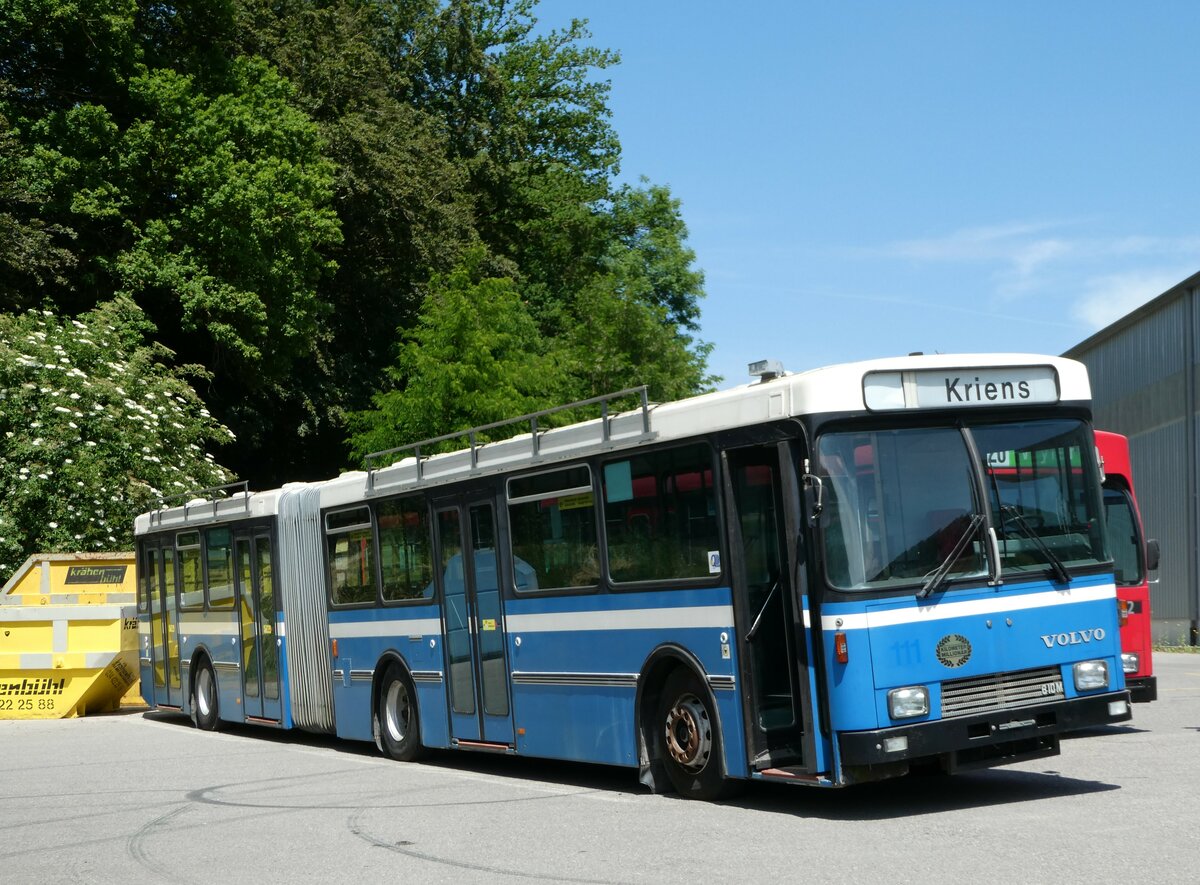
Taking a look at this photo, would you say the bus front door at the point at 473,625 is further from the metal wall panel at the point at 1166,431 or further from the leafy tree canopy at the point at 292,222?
the metal wall panel at the point at 1166,431

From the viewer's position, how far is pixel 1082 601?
10086 mm

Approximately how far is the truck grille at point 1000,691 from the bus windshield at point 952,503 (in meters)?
0.65

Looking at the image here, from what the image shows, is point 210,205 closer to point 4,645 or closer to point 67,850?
point 4,645

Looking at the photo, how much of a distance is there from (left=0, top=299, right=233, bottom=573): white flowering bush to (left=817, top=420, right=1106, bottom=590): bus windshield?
67.2ft

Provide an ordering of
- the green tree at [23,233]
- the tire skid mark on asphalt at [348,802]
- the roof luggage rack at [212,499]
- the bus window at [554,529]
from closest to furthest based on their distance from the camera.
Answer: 1. the tire skid mark on asphalt at [348,802]
2. the bus window at [554,529]
3. the roof luggage rack at [212,499]
4. the green tree at [23,233]

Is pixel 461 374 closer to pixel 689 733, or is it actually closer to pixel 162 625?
pixel 162 625

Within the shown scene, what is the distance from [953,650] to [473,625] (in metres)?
5.45

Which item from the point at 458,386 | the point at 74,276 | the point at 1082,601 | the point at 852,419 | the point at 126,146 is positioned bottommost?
the point at 1082,601

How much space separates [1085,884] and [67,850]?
6.55 m

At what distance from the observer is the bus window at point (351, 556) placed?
52.4 feet

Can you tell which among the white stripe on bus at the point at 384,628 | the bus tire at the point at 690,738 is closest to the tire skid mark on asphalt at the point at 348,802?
the bus tire at the point at 690,738

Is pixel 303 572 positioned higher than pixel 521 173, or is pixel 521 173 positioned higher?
pixel 521 173

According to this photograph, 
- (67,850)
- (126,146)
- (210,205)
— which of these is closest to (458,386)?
(210,205)

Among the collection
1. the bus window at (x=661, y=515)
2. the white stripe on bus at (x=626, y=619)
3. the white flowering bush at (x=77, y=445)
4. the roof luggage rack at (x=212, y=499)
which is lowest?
the white stripe on bus at (x=626, y=619)
